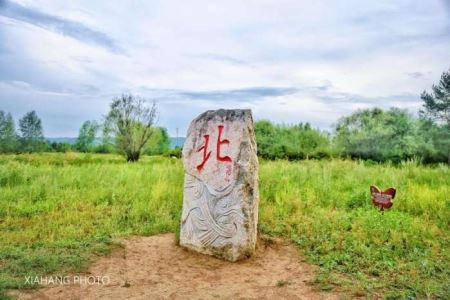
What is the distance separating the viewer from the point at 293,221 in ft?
22.5

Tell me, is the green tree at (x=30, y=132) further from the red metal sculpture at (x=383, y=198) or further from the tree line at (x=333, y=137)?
the red metal sculpture at (x=383, y=198)

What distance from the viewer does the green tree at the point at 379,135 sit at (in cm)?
2420

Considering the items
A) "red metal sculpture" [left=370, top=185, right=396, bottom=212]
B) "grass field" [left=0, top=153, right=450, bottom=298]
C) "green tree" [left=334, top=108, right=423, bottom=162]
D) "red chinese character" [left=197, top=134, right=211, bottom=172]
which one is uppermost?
"green tree" [left=334, top=108, right=423, bottom=162]

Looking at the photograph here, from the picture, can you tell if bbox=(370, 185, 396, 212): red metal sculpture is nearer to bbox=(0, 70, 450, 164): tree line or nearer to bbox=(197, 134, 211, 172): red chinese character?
bbox=(197, 134, 211, 172): red chinese character

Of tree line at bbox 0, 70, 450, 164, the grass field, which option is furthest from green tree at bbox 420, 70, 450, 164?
the grass field

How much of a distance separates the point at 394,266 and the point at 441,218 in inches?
93.8

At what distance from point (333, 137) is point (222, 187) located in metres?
22.7

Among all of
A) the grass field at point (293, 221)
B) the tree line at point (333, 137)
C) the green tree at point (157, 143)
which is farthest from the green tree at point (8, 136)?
the grass field at point (293, 221)

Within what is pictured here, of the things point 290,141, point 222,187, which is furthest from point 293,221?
point 290,141

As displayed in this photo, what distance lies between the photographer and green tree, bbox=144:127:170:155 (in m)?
25.3

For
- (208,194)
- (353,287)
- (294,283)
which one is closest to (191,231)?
(208,194)

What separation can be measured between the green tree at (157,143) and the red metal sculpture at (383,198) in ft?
60.2

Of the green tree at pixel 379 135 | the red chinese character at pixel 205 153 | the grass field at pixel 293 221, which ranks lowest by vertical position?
the grass field at pixel 293 221

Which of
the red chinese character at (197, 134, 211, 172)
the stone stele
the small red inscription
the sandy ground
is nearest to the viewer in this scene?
the sandy ground
